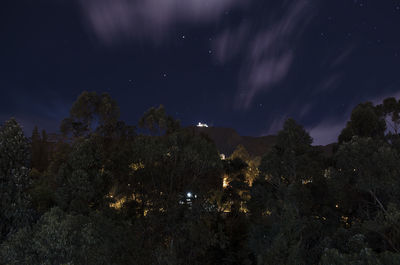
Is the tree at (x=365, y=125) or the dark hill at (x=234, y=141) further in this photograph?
the dark hill at (x=234, y=141)

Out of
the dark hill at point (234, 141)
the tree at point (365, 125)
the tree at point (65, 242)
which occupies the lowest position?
the tree at point (65, 242)

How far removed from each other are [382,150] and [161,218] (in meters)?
17.0

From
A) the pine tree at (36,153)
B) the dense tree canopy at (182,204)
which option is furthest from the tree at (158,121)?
the pine tree at (36,153)

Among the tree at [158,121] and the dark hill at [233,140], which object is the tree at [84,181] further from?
the dark hill at [233,140]

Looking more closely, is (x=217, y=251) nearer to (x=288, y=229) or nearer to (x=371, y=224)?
(x=371, y=224)

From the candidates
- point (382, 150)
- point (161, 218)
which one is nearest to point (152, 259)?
point (161, 218)

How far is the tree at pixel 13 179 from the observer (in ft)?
40.0

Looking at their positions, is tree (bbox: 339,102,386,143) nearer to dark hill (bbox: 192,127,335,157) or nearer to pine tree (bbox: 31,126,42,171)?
pine tree (bbox: 31,126,42,171)

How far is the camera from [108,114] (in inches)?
1678

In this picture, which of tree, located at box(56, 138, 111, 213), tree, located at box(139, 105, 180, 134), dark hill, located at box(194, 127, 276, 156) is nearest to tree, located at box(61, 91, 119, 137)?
tree, located at box(139, 105, 180, 134)

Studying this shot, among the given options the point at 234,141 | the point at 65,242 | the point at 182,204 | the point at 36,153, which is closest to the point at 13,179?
the point at 65,242

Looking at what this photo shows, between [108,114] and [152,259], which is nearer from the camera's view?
[152,259]

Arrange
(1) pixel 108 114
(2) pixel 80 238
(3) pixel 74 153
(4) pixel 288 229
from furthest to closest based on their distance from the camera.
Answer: (1) pixel 108 114, (3) pixel 74 153, (2) pixel 80 238, (4) pixel 288 229

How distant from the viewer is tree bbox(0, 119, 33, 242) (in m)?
12.2
